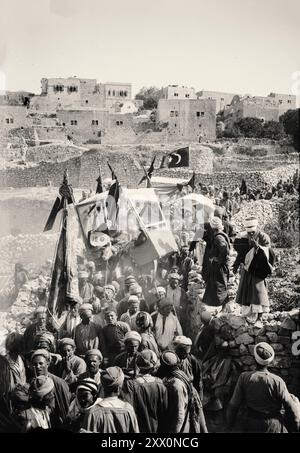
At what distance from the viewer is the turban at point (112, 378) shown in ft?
20.3

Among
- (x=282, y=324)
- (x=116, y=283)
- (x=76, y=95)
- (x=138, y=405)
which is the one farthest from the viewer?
(x=76, y=95)

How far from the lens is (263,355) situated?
6.30 m

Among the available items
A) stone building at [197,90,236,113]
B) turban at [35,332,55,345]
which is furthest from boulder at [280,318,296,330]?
stone building at [197,90,236,113]

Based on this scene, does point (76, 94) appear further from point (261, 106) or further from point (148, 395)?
point (148, 395)

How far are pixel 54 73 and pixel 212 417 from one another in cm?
451

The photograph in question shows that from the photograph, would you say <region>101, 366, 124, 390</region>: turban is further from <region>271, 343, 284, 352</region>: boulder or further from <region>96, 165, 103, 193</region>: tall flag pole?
<region>96, 165, 103, 193</region>: tall flag pole

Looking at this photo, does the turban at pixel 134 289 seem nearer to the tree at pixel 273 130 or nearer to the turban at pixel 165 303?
the turban at pixel 165 303

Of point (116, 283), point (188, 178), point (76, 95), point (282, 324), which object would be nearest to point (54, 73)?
point (76, 95)

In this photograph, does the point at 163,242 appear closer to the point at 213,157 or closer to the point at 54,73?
the point at 213,157

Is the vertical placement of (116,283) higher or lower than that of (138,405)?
higher

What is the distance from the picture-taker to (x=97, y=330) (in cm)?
686

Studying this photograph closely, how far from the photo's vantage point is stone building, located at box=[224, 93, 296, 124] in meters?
8.00

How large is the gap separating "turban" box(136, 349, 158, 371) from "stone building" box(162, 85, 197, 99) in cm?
365

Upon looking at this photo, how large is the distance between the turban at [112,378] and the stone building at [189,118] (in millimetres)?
3431
